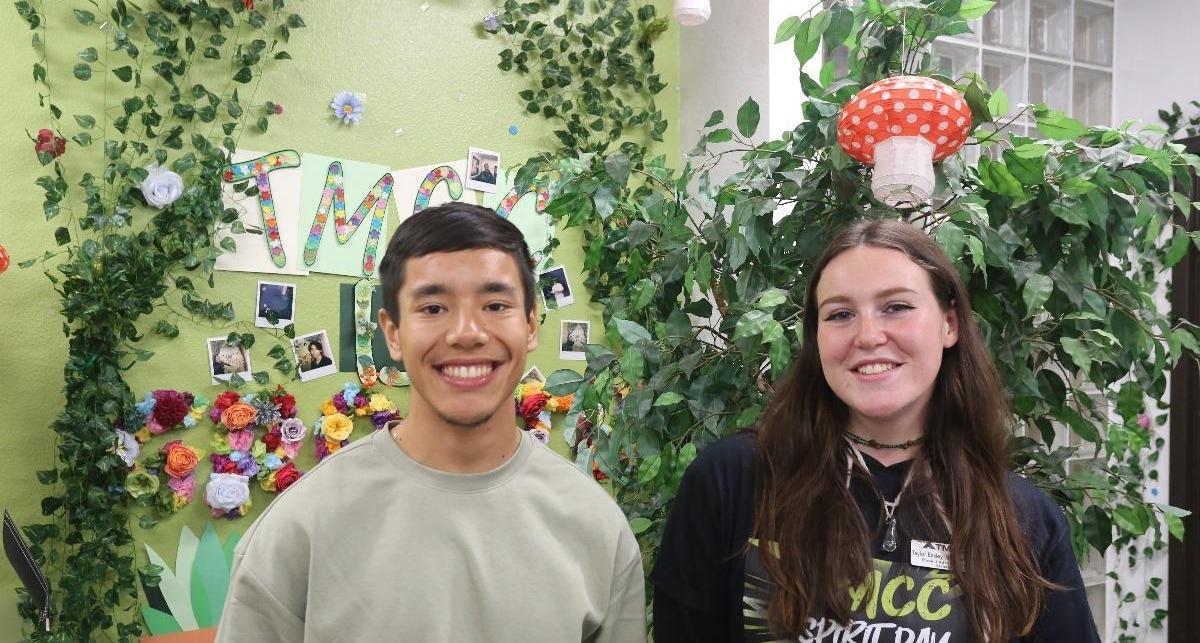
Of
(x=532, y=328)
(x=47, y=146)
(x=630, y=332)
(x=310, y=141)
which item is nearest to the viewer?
(x=532, y=328)

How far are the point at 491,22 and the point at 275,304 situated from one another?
44.0 inches

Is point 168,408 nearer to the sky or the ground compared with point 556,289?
nearer to the ground

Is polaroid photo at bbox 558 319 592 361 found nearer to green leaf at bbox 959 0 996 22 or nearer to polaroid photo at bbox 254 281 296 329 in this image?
polaroid photo at bbox 254 281 296 329

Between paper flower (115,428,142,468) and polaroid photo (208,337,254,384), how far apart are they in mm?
256

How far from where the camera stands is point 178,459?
2398mm

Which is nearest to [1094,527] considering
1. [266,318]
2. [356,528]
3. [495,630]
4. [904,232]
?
[904,232]

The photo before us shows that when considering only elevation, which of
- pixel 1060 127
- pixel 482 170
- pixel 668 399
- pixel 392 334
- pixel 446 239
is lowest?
pixel 668 399

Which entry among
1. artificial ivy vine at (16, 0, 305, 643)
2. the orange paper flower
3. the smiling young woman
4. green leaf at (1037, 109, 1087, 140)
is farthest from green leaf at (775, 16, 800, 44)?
the orange paper flower

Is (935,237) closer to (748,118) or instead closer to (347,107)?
(748,118)

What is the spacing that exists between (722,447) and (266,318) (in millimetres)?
1689

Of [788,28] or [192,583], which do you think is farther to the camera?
[192,583]

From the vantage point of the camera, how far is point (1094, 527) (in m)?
1.69

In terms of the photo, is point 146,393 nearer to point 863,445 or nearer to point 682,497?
point 682,497

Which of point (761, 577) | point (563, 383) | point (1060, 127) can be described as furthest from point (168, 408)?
point (1060, 127)
